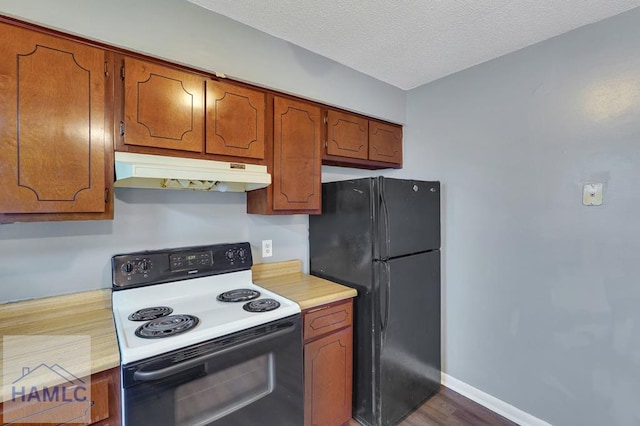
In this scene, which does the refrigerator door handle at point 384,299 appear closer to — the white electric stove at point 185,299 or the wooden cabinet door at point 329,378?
the wooden cabinet door at point 329,378

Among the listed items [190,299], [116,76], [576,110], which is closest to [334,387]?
[190,299]

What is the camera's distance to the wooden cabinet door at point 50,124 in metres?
1.09

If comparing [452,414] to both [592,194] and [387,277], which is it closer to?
[387,277]

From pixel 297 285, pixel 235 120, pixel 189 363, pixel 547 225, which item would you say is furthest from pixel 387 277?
pixel 235 120

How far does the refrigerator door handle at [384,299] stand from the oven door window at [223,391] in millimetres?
725

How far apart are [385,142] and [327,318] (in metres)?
1.52

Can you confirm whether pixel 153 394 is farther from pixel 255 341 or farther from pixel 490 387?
pixel 490 387

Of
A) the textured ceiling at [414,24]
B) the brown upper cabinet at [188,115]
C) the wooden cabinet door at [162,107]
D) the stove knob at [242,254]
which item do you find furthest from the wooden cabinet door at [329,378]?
the textured ceiling at [414,24]

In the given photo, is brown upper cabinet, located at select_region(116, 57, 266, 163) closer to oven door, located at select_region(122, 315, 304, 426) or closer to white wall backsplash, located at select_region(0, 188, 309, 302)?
white wall backsplash, located at select_region(0, 188, 309, 302)

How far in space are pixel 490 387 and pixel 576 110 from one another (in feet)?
6.13

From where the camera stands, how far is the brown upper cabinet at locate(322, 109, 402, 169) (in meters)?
2.11

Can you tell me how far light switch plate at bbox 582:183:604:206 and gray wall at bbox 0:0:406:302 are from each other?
1499 mm

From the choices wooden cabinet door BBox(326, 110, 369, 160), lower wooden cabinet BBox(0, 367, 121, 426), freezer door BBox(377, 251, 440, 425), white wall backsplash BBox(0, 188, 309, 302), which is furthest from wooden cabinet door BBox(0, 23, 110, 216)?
freezer door BBox(377, 251, 440, 425)

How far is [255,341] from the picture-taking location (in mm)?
1314
